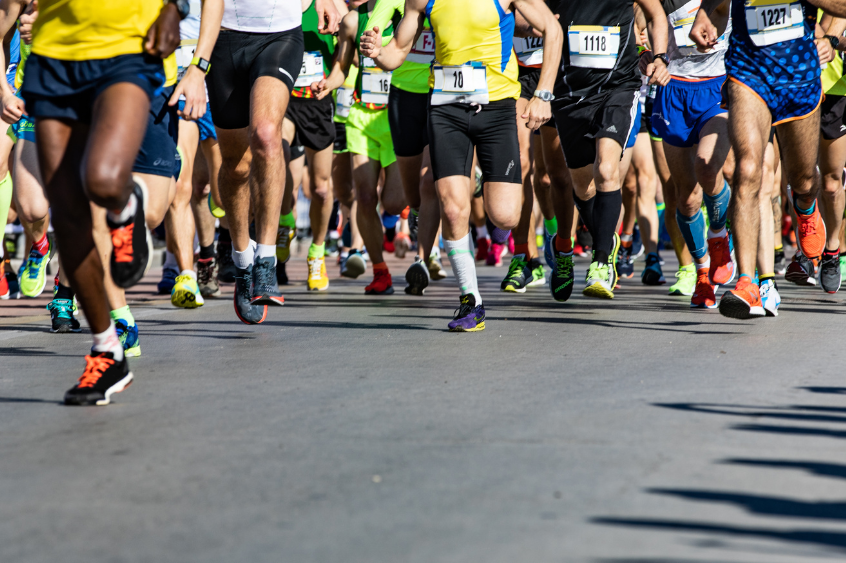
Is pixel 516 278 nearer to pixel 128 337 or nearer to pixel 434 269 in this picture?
pixel 434 269

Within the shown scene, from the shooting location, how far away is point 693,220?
800 centimetres

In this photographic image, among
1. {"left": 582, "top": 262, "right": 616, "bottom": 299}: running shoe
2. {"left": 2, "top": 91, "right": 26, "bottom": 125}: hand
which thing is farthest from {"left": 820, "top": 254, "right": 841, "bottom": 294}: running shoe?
{"left": 2, "top": 91, "right": 26, "bottom": 125}: hand

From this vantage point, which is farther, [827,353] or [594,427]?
[827,353]

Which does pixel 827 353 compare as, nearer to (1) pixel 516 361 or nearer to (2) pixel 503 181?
(1) pixel 516 361

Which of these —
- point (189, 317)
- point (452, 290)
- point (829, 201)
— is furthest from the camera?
point (452, 290)

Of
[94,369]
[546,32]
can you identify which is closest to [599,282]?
[546,32]

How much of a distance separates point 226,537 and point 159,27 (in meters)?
2.37

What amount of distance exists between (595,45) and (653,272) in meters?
2.64

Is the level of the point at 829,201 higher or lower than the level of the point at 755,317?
higher

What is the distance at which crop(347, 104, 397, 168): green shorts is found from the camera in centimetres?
996

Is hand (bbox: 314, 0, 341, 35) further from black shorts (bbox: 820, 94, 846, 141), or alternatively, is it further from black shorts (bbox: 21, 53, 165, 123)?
black shorts (bbox: 820, 94, 846, 141)

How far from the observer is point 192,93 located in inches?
210

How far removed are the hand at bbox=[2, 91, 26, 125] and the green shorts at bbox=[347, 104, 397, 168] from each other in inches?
163

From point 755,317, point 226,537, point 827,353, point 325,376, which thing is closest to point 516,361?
point 325,376
